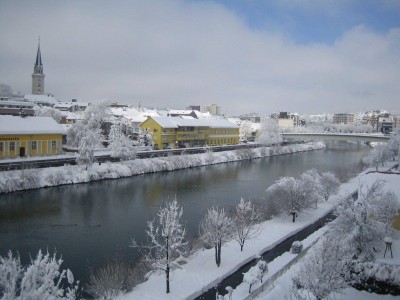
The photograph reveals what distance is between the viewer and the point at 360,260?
414 inches

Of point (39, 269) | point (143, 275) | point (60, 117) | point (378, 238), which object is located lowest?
point (143, 275)

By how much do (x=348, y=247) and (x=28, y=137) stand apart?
24574mm

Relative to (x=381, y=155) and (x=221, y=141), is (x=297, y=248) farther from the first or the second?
(x=221, y=141)

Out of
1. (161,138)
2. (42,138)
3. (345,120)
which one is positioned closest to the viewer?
(42,138)

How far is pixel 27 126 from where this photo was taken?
28.1m

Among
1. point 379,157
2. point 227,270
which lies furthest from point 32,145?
point 379,157

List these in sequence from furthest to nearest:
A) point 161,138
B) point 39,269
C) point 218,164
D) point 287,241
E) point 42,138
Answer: point 161,138 < point 218,164 < point 42,138 < point 287,241 < point 39,269

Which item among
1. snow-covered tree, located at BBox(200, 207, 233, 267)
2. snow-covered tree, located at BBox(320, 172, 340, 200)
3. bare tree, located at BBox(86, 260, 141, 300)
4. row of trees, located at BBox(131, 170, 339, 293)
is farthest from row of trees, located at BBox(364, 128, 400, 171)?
bare tree, located at BBox(86, 260, 141, 300)

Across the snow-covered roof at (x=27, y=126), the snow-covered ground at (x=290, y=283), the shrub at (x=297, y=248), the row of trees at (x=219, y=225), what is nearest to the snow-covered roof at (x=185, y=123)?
the snow-covered roof at (x=27, y=126)

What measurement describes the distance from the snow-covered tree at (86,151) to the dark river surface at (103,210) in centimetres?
190

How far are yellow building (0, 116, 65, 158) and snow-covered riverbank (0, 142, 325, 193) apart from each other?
447 centimetres

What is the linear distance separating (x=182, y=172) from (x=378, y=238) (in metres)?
21.5

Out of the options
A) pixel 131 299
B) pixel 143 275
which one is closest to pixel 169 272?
pixel 143 275

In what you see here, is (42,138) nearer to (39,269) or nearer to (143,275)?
(143,275)
